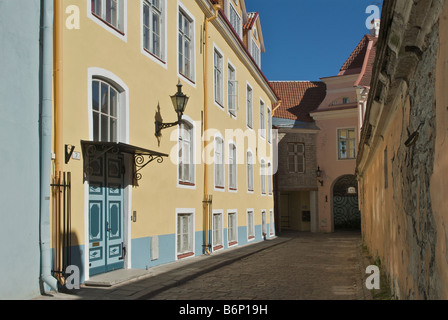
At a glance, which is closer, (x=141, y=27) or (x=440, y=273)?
(x=440, y=273)

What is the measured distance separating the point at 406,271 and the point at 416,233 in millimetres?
989

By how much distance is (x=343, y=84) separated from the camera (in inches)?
1222

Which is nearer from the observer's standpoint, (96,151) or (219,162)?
(96,151)

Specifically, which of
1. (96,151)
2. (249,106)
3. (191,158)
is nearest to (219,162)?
(191,158)

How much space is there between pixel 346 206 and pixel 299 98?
7.89m

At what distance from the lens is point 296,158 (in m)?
30.8

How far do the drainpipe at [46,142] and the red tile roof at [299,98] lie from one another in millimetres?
24933

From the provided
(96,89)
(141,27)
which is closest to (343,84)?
A: (141,27)

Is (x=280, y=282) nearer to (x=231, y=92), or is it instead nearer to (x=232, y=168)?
(x=232, y=168)

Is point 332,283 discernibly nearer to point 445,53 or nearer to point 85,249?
point 85,249

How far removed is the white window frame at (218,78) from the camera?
53.2 ft

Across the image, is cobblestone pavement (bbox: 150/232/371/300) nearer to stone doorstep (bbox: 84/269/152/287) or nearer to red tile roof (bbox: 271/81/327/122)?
stone doorstep (bbox: 84/269/152/287)

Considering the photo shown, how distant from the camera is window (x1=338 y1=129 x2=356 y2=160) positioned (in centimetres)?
3020

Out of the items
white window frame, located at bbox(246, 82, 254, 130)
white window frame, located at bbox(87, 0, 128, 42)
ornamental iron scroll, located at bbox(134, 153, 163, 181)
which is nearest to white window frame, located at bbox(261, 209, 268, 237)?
white window frame, located at bbox(246, 82, 254, 130)
